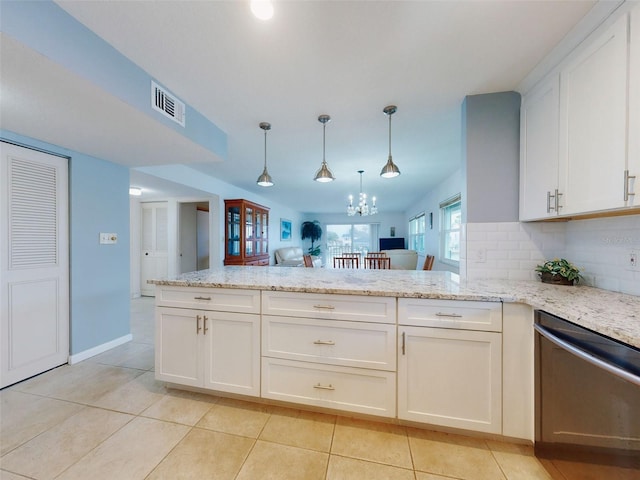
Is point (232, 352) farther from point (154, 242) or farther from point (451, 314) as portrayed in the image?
point (154, 242)

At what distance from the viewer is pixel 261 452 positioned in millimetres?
1357

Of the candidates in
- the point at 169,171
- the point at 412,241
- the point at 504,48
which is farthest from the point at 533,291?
the point at 412,241

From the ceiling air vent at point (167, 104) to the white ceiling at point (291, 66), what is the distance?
8 cm

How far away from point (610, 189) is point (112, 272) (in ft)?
13.1

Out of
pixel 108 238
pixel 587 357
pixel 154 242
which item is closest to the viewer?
pixel 587 357

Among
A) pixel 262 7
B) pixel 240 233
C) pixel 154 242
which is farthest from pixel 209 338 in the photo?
pixel 154 242

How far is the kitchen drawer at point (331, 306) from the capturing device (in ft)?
4.88

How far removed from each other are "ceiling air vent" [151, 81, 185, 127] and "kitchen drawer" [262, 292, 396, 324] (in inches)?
60.5

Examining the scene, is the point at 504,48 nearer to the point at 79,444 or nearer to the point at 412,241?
the point at 79,444

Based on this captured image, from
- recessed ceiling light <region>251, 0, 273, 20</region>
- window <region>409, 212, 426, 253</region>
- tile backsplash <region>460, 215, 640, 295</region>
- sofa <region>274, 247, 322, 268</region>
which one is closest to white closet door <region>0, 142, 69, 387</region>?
recessed ceiling light <region>251, 0, 273, 20</region>

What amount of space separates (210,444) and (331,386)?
2.46ft

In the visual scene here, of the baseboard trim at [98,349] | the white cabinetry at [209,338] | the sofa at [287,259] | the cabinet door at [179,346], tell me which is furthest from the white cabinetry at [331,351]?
the sofa at [287,259]

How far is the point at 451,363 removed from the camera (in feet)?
4.62

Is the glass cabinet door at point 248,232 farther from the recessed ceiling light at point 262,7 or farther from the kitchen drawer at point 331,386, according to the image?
the recessed ceiling light at point 262,7
